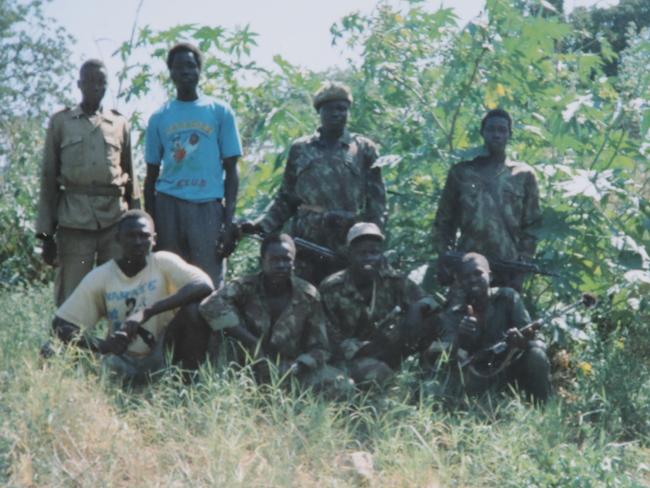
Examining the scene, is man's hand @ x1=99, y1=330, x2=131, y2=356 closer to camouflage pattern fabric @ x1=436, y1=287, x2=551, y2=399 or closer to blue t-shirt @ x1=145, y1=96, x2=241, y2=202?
blue t-shirt @ x1=145, y1=96, x2=241, y2=202

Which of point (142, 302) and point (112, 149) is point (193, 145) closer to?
point (112, 149)

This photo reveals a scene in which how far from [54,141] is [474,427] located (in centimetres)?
301

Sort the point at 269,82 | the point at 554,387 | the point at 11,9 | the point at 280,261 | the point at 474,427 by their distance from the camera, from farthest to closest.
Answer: the point at 11,9 → the point at 269,82 → the point at 554,387 → the point at 280,261 → the point at 474,427

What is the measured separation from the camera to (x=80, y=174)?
5523mm

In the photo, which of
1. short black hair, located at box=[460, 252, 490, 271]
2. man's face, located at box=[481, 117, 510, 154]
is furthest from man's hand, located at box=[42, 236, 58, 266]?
man's face, located at box=[481, 117, 510, 154]

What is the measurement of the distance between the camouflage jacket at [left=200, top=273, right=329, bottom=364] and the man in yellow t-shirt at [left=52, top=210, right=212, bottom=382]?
15 cm

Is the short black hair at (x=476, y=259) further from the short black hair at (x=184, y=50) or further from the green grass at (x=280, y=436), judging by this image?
the short black hair at (x=184, y=50)

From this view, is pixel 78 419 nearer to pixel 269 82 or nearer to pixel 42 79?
pixel 269 82

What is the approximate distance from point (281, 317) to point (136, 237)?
0.90m

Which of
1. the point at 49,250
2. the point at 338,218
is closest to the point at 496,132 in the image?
the point at 338,218

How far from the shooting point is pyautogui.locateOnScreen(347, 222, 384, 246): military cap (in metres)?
5.23

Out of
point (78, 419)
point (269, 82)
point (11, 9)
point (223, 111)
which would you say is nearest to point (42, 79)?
point (11, 9)

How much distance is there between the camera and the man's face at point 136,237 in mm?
4941

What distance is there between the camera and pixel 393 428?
14.6 ft
